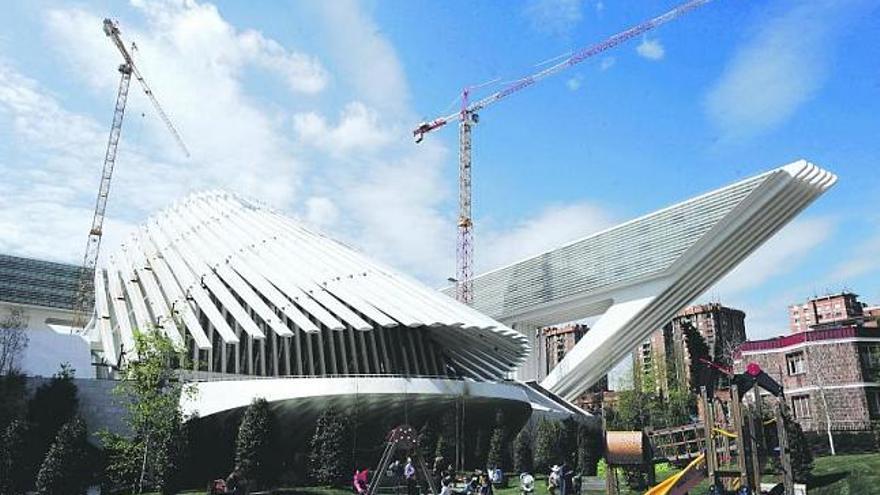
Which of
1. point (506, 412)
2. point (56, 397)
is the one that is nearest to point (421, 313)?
point (506, 412)

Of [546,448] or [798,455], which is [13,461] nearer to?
[546,448]

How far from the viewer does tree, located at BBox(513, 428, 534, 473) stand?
3488 cm

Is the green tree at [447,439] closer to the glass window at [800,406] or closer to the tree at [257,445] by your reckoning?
the tree at [257,445]

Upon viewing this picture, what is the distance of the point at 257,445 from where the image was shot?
1149 inches

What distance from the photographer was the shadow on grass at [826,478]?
2445cm

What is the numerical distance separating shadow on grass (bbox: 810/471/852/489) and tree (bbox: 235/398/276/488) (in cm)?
2014

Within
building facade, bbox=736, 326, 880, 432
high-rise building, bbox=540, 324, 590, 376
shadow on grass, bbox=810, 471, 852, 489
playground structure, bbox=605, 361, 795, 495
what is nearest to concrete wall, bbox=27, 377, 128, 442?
playground structure, bbox=605, 361, 795, 495

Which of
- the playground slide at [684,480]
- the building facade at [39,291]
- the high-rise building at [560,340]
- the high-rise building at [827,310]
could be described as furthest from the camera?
the high-rise building at [560,340]

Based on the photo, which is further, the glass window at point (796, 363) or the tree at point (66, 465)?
the glass window at point (796, 363)

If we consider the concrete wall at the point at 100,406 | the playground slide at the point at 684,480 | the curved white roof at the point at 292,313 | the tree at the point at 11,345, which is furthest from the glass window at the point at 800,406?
the tree at the point at 11,345

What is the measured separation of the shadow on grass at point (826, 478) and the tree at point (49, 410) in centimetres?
2854

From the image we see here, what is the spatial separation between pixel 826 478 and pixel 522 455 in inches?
539

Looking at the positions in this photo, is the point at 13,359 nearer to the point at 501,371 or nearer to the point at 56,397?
the point at 56,397

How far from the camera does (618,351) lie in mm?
56219
